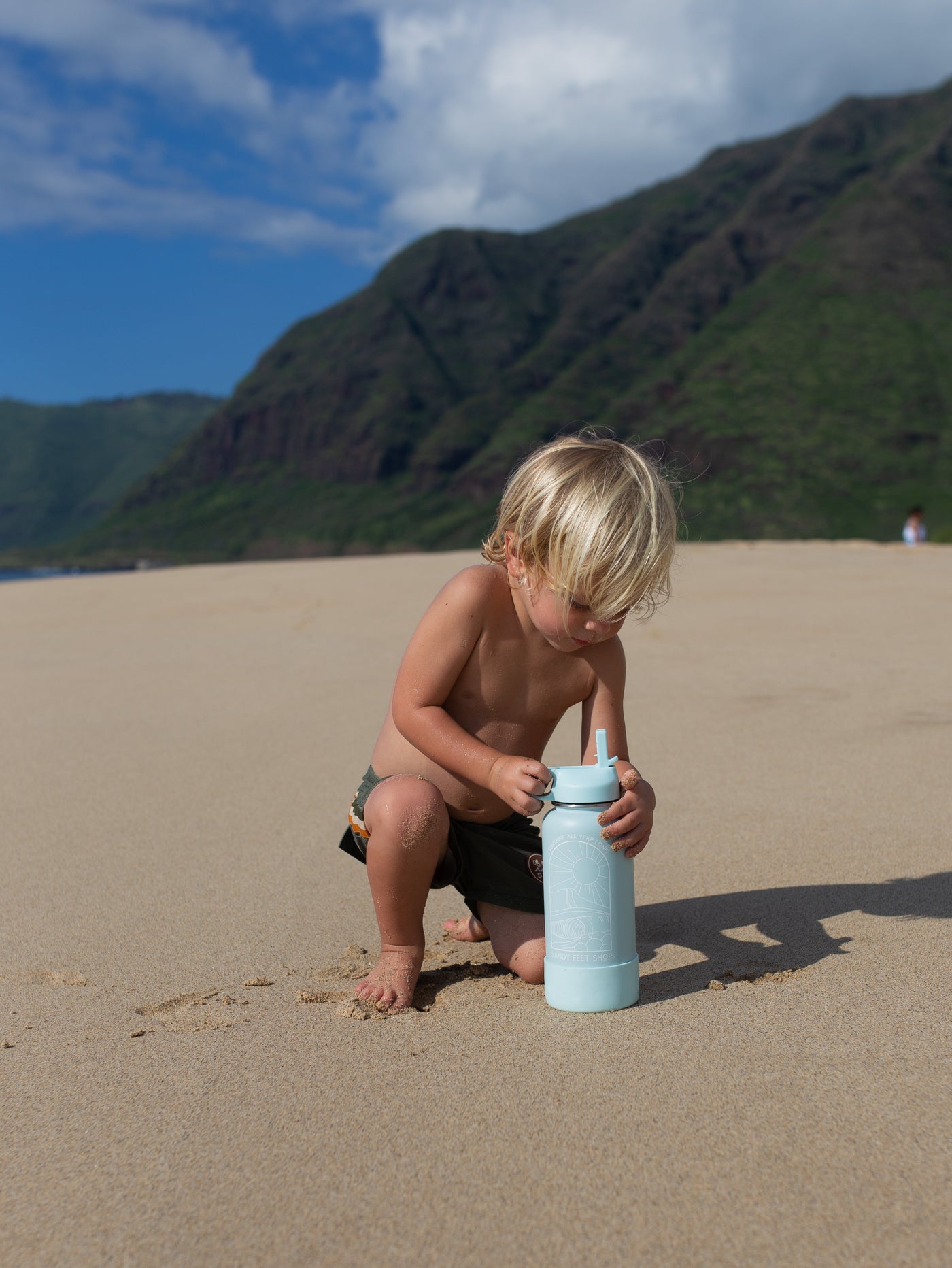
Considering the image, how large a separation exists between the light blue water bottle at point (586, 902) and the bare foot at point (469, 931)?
1.72ft

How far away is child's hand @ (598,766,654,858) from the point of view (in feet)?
6.37

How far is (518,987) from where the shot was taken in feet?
6.98

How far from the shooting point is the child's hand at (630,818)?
194cm

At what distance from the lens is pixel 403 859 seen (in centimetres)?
211

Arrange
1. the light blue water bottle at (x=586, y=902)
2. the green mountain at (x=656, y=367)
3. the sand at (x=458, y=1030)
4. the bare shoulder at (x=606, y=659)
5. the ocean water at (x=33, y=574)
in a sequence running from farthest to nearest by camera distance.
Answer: the green mountain at (x=656, y=367)
the ocean water at (x=33, y=574)
the bare shoulder at (x=606, y=659)
the light blue water bottle at (x=586, y=902)
the sand at (x=458, y=1030)

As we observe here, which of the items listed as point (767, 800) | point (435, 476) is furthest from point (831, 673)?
point (435, 476)

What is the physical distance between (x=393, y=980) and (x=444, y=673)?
60 centimetres

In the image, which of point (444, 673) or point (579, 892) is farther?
point (444, 673)

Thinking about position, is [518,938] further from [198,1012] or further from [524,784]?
[198,1012]

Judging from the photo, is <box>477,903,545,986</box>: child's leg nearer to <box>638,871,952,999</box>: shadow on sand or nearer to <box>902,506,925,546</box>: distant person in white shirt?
<box>638,871,952,999</box>: shadow on sand

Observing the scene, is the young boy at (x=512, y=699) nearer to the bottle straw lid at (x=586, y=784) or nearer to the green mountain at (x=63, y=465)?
the bottle straw lid at (x=586, y=784)

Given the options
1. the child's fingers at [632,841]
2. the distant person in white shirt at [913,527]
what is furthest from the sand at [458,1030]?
the distant person in white shirt at [913,527]

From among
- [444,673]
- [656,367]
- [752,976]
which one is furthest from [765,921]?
[656,367]

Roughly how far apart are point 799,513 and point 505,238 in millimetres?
68552
